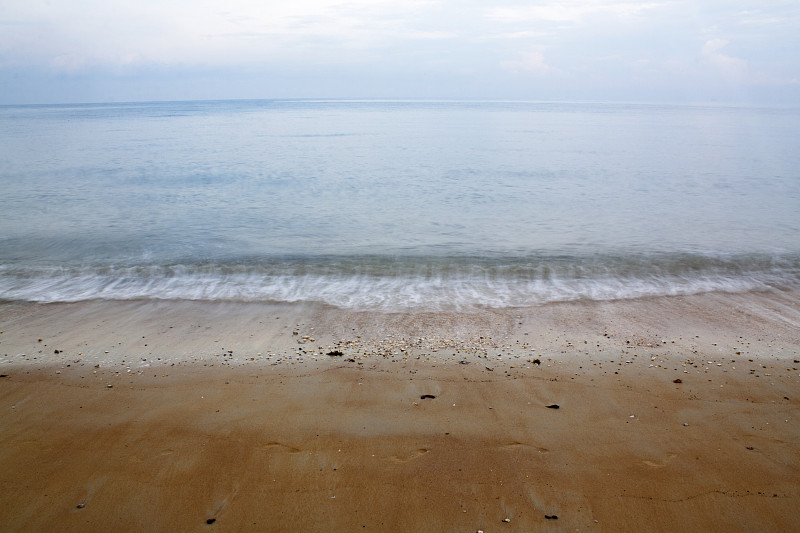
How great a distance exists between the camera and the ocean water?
32.2ft

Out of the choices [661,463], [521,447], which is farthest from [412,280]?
[661,463]

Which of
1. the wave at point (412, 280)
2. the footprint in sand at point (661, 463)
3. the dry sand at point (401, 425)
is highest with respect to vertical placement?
the footprint in sand at point (661, 463)

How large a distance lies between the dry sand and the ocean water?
1983mm

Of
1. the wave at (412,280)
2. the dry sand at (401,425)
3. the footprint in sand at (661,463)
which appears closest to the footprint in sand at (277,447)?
the dry sand at (401,425)

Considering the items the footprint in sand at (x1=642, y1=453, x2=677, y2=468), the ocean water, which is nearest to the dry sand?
the footprint in sand at (x1=642, y1=453, x2=677, y2=468)

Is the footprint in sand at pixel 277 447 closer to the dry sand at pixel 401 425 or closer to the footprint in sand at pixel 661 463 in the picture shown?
the dry sand at pixel 401 425

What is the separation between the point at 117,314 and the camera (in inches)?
321

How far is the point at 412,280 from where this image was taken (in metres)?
10.2

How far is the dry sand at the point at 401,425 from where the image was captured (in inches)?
152

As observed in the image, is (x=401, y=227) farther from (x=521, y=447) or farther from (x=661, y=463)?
(x=661, y=463)

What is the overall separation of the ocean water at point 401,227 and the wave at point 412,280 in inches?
2.2

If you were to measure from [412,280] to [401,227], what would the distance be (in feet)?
16.7

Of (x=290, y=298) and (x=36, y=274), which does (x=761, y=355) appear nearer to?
(x=290, y=298)

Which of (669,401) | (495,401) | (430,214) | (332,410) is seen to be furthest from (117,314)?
(430,214)
